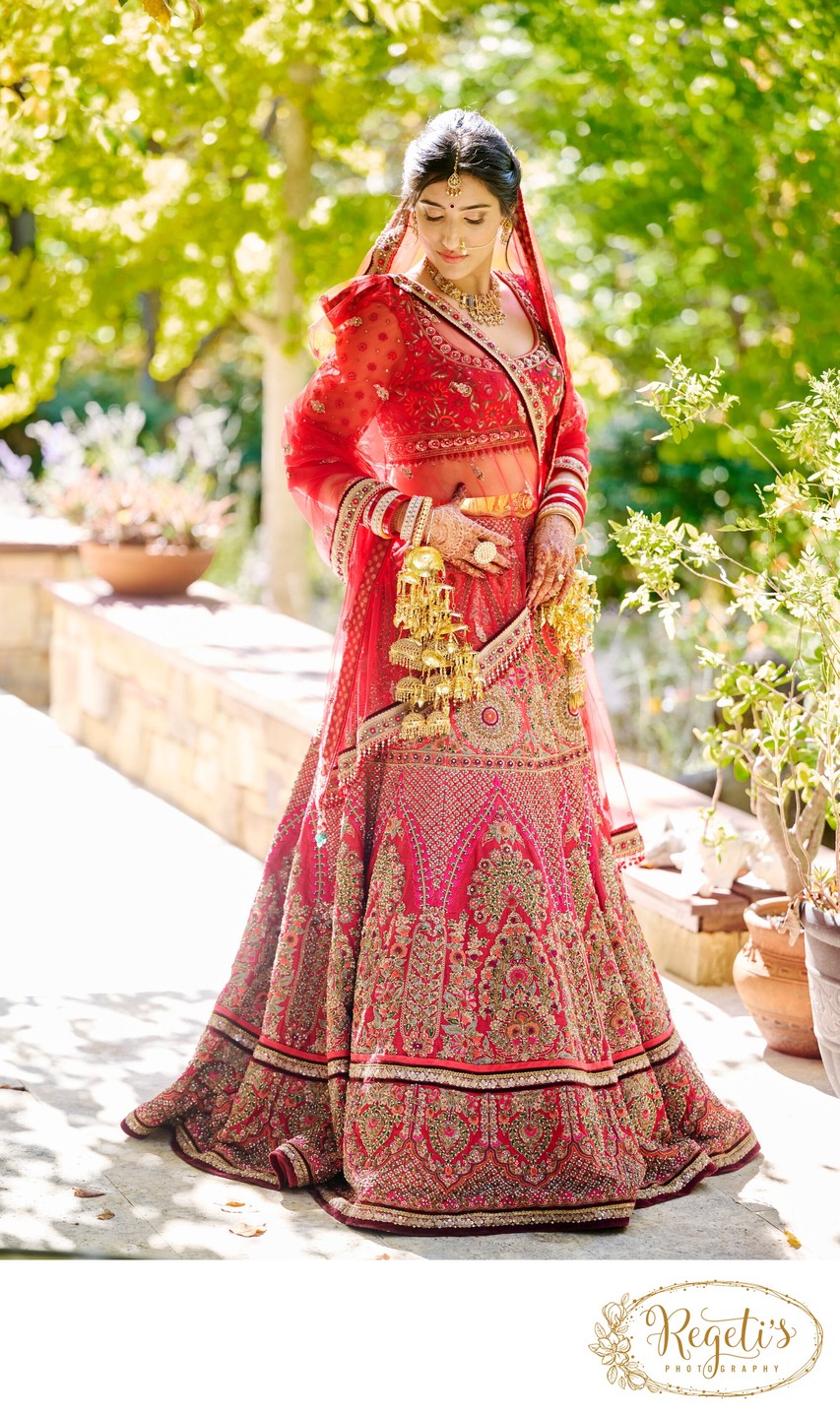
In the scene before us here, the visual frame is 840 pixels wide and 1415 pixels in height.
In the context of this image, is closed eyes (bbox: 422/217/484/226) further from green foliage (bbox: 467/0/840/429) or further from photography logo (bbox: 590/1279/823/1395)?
green foliage (bbox: 467/0/840/429)

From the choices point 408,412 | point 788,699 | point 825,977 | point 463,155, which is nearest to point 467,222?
point 463,155

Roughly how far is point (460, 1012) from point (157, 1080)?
1.01m

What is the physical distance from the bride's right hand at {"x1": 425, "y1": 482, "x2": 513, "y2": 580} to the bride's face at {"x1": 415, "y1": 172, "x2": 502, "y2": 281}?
438 millimetres

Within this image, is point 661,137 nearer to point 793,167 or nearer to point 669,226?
point 669,226

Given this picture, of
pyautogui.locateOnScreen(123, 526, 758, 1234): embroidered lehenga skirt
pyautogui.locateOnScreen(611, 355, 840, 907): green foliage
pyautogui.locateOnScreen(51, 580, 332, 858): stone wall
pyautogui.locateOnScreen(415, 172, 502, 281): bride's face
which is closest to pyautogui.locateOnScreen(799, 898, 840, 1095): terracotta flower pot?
pyautogui.locateOnScreen(611, 355, 840, 907): green foliage

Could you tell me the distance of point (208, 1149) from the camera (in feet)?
11.5

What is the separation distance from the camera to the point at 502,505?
3.45 m

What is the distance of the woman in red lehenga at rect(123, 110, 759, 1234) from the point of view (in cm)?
327

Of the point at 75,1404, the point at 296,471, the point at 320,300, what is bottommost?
the point at 75,1404

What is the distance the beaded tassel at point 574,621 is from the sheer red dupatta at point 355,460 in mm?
285

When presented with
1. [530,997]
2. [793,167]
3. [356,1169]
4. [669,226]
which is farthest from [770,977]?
[669,226]

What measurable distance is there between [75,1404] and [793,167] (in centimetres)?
566

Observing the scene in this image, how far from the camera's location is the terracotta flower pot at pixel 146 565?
7.64 metres

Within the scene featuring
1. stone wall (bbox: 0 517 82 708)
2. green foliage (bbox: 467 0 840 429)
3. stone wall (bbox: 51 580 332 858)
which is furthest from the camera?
stone wall (bbox: 0 517 82 708)
